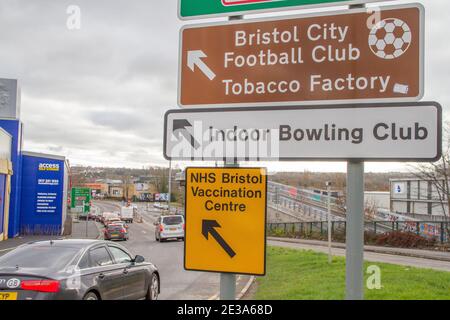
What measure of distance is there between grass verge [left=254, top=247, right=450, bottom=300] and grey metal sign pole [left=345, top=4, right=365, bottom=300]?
7.89 m

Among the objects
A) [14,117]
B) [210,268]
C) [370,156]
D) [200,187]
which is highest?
[14,117]

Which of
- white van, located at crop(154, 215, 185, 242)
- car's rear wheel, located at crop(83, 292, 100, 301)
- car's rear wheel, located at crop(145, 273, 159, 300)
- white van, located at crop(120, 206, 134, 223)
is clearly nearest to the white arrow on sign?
car's rear wheel, located at crop(83, 292, 100, 301)

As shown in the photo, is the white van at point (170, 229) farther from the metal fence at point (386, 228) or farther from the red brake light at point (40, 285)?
the red brake light at point (40, 285)

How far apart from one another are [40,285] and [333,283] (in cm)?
760

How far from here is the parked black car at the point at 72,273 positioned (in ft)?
24.3

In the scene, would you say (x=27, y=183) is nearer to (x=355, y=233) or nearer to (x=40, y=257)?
(x=40, y=257)

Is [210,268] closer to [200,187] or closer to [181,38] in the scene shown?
[200,187]

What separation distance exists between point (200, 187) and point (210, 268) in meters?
0.42

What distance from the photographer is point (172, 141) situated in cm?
274

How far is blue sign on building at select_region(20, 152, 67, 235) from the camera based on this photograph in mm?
40969

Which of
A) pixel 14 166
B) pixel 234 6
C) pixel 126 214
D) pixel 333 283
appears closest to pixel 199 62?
pixel 234 6

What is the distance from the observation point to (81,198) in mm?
42594
